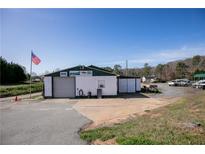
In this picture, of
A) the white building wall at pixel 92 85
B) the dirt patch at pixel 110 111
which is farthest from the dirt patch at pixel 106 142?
the white building wall at pixel 92 85

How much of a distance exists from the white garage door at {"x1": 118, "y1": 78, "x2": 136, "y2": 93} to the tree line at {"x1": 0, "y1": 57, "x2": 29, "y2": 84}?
104 feet

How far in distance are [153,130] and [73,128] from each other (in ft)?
9.42

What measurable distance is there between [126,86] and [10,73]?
116ft

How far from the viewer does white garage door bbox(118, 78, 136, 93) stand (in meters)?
26.7

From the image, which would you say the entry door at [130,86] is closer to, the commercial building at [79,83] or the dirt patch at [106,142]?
the commercial building at [79,83]

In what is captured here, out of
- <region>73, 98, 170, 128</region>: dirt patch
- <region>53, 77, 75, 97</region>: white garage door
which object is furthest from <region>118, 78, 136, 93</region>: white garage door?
<region>73, 98, 170, 128</region>: dirt patch

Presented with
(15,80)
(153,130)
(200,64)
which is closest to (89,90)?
(153,130)

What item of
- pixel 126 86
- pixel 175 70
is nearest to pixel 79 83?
pixel 126 86

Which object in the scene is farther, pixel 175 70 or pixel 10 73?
pixel 175 70

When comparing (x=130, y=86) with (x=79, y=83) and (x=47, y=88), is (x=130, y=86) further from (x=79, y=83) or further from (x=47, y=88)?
(x=47, y=88)

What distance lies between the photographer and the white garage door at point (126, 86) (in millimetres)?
26703

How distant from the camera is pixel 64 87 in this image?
858 inches
